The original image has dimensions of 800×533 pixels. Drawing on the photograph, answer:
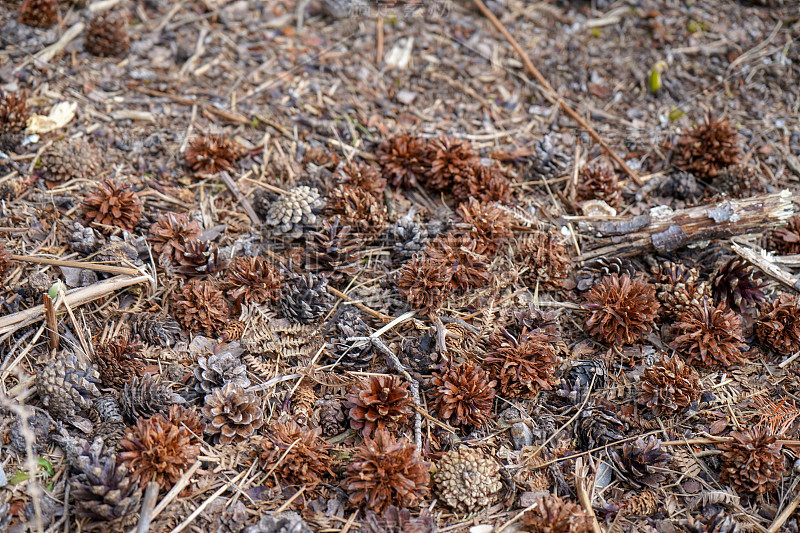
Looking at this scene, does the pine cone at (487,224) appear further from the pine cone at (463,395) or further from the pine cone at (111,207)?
the pine cone at (111,207)

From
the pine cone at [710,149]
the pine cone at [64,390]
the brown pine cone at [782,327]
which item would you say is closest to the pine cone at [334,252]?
the pine cone at [64,390]

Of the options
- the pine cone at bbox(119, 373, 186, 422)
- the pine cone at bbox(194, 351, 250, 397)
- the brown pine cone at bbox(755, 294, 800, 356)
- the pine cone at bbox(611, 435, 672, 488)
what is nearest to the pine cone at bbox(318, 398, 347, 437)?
the pine cone at bbox(194, 351, 250, 397)

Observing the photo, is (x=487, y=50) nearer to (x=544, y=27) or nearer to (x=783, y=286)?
(x=544, y=27)

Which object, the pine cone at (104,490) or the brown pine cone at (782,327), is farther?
the brown pine cone at (782,327)

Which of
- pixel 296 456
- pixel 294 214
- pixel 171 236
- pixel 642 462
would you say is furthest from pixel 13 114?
pixel 642 462

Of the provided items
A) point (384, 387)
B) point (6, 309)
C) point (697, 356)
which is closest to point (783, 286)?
point (697, 356)

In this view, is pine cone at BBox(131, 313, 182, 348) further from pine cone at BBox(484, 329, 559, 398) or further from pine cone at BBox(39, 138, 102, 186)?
pine cone at BBox(484, 329, 559, 398)
